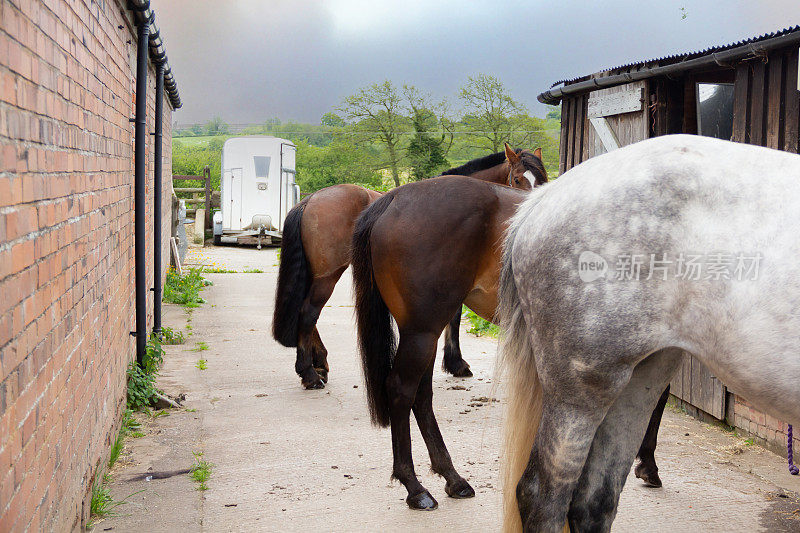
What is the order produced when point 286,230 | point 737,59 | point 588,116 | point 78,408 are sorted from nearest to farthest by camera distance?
point 78,408
point 737,59
point 286,230
point 588,116

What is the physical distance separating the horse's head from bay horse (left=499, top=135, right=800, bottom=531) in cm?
257

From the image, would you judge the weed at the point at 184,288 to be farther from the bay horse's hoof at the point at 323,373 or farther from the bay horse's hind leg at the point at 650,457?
the bay horse's hind leg at the point at 650,457

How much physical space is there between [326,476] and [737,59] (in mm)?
3898

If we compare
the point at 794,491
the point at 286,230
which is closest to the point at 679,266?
the point at 794,491

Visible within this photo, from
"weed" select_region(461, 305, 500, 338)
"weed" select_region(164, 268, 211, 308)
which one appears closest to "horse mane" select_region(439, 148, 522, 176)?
"weed" select_region(461, 305, 500, 338)

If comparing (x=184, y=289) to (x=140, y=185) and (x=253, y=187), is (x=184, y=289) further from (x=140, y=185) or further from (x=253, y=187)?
(x=253, y=187)

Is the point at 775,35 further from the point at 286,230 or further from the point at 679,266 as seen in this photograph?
the point at 286,230

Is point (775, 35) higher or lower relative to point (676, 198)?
higher

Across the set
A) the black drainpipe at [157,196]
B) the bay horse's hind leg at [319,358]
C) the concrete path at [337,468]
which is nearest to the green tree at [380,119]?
the black drainpipe at [157,196]

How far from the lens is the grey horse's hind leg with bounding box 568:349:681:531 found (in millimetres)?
2654

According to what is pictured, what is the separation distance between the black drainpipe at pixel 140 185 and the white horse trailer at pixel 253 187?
13.9 m

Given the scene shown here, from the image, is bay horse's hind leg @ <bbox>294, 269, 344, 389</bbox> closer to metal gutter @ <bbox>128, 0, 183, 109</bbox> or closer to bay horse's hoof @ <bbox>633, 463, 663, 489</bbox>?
metal gutter @ <bbox>128, 0, 183, 109</bbox>

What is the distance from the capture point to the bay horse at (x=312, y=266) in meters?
5.81

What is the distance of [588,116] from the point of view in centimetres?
657
